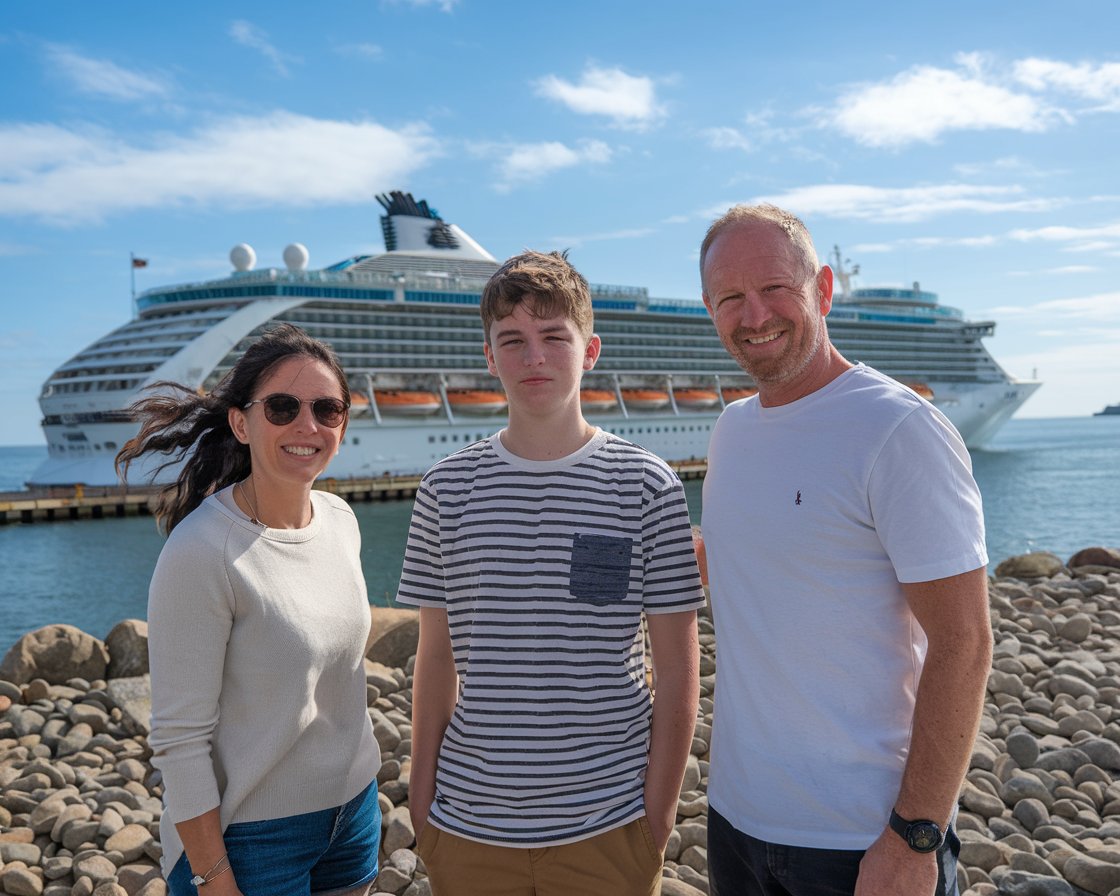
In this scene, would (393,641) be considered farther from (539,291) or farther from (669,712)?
(539,291)

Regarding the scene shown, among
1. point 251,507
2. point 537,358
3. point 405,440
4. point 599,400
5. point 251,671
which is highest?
point 537,358

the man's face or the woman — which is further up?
the man's face

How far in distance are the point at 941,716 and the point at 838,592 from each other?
0.27m

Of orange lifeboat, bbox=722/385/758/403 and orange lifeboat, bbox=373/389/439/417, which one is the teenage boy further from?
orange lifeboat, bbox=722/385/758/403

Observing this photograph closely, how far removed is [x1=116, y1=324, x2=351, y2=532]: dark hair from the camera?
2.09 meters

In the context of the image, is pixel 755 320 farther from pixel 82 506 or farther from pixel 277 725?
pixel 82 506

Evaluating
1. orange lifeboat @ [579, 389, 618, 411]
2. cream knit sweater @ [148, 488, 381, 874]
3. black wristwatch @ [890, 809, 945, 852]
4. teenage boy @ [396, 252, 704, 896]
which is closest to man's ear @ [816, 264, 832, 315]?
teenage boy @ [396, 252, 704, 896]

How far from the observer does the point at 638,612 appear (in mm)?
1949

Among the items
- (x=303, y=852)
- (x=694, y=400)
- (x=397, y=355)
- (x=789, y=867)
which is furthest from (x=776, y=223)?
(x=694, y=400)

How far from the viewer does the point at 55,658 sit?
5758mm

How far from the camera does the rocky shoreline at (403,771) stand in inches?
131

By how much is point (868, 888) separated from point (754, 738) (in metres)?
0.32

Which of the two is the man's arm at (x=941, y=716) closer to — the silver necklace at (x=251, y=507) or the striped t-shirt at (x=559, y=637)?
the striped t-shirt at (x=559, y=637)

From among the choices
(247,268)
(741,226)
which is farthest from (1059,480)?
(741,226)
